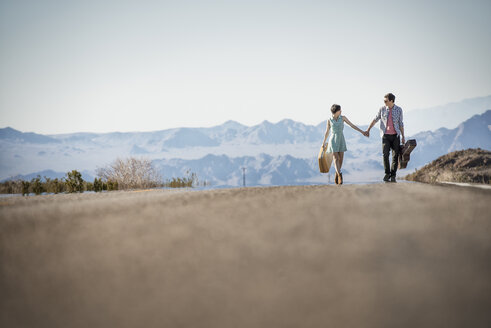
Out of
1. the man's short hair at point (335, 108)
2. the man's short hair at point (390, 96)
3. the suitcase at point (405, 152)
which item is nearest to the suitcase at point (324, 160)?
the man's short hair at point (335, 108)

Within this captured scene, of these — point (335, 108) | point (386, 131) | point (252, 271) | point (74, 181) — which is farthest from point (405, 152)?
point (74, 181)

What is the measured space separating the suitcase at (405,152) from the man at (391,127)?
0.36ft

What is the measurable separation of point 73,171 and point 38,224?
10.9 metres

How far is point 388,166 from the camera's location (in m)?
10.9

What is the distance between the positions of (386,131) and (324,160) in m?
1.94

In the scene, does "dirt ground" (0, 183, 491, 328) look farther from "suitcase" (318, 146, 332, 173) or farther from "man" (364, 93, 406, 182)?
"suitcase" (318, 146, 332, 173)

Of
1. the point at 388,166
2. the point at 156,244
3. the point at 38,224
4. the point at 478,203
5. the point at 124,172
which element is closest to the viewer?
the point at 156,244

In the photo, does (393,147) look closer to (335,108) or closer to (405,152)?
(405,152)

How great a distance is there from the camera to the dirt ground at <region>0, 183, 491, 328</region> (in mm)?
1848

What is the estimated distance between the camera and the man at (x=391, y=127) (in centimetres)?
1048

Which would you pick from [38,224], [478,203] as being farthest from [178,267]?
[478,203]

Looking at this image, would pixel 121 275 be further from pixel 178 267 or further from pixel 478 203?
pixel 478 203

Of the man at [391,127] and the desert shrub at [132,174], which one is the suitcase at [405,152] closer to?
the man at [391,127]

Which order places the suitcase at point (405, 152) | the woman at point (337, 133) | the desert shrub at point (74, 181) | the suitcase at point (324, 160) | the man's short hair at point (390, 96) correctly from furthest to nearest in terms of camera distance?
1. the desert shrub at point (74, 181)
2. the suitcase at point (324, 160)
3. the woman at point (337, 133)
4. the man's short hair at point (390, 96)
5. the suitcase at point (405, 152)
